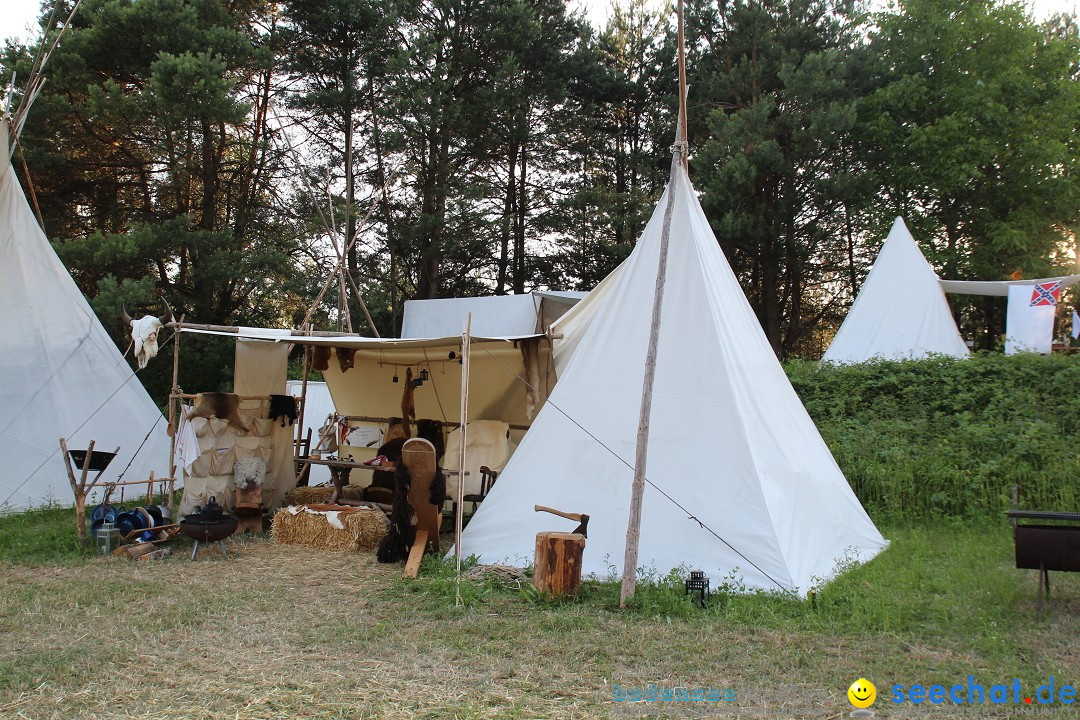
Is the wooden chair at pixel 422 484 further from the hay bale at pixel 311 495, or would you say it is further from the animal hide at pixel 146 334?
the animal hide at pixel 146 334

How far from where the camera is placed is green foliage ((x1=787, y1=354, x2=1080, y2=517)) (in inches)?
257

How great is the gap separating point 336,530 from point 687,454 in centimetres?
275

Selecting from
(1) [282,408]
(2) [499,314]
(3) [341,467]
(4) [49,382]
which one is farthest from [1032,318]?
(4) [49,382]

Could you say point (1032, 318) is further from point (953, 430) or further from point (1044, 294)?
point (953, 430)

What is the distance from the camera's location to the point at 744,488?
4.63m

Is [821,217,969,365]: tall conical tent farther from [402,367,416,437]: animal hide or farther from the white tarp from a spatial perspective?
[402,367,416,437]: animal hide

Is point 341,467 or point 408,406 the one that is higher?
point 408,406

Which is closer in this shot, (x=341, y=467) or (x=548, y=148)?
(x=341, y=467)

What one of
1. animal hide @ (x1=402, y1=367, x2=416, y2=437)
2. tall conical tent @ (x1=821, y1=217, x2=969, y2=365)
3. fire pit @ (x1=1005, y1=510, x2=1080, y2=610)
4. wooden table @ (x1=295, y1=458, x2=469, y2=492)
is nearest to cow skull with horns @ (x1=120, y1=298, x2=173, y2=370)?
wooden table @ (x1=295, y1=458, x2=469, y2=492)

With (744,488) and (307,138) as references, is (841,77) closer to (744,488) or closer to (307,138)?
(307,138)

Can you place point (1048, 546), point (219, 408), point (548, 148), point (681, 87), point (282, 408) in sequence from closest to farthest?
point (1048, 546)
point (681, 87)
point (219, 408)
point (282, 408)
point (548, 148)

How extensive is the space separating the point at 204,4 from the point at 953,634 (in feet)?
39.9

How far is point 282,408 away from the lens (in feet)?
23.2

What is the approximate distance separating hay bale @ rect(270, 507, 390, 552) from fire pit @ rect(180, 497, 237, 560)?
57cm
